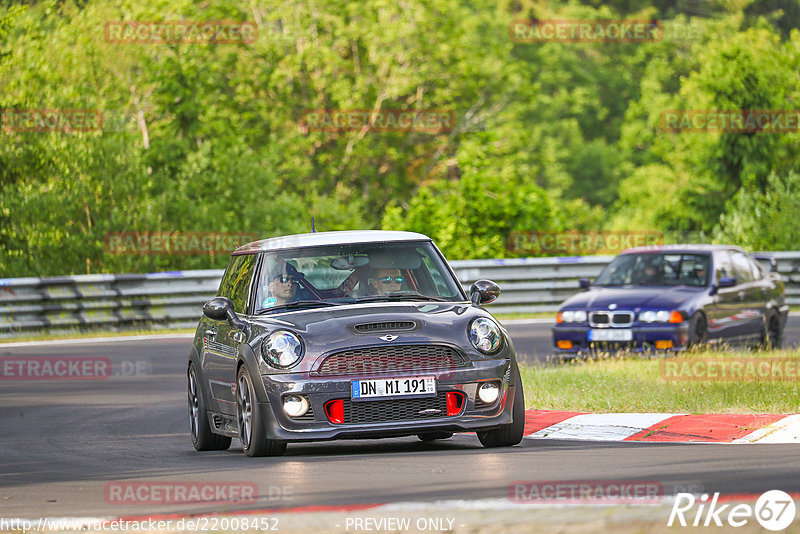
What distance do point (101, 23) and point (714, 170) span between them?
682 inches

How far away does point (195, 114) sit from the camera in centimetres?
3875

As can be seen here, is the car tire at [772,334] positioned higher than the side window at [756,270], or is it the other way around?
the side window at [756,270]

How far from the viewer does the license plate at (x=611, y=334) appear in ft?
59.9

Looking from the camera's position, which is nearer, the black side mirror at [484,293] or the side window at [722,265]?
the black side mirror at [484,293]

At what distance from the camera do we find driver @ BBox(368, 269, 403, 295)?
10.9m

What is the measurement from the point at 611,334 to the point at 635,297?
1.94 feet

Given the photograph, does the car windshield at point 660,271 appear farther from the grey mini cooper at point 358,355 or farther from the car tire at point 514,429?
the car tire at point 514,429

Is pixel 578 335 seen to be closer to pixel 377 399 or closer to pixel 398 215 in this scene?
pixel 377 399

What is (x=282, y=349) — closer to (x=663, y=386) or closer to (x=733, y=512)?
(x=733, y=512)

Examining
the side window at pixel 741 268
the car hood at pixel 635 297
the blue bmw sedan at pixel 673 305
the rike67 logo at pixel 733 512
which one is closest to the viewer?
the rike67 logo at pixel 733 512

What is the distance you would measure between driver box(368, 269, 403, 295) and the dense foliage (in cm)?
1886

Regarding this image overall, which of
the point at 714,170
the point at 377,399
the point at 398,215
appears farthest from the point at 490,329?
the point at 714,170

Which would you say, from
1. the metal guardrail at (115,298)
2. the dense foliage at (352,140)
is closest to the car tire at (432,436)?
the metal guardrail at (115,298)

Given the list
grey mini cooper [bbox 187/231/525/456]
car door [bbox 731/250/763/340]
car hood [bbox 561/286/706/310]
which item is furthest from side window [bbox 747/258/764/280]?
grey mini cooper [bbox 187/231/525/456]
